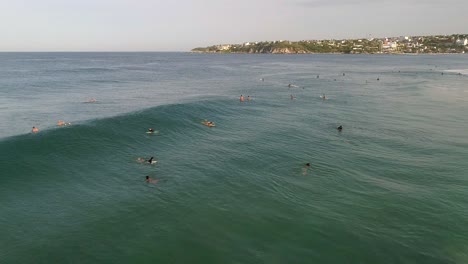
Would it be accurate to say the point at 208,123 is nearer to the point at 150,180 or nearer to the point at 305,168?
the point at 305,168

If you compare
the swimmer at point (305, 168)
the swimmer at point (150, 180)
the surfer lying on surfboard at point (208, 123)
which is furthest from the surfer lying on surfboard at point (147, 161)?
the surfer lying on surfboard at point (208, 123)

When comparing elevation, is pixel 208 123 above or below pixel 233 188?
above

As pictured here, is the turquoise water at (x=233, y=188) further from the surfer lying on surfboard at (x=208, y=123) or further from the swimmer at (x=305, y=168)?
the surfer lying on surfboard at (x=208, y=123)

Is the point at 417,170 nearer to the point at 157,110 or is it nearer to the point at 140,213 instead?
the point at 140,213

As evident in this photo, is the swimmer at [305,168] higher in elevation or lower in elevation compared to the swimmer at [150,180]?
lower

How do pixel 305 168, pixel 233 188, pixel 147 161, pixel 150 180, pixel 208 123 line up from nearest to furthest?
pixel 233 188 → pixel 150 180 → pixel 305 168 → pixel 147 161 → pixel 208 123

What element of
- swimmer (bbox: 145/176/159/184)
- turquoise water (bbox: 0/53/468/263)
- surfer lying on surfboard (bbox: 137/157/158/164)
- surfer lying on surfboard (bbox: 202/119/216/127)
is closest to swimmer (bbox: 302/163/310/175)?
turquoise water (bbox: 0/53/468/263)

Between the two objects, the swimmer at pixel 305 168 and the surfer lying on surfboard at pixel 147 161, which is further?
the surfer lying on surfboard at pixel 147 161

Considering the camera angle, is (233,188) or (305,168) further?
(305,168)

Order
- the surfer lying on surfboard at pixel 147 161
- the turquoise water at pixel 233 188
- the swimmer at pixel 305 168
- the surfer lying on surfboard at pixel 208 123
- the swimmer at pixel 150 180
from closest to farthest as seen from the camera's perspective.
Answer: the turquoise water at pixel 233 188 → the swimmer at pixel 150 180 → the swimmer at pixel 305 168 → the surfer lying on surfboard at pixel 147 161 → the surfer lying on surfboard at pixel 208 123

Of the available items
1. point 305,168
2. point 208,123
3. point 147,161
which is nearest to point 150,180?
point 147,161
